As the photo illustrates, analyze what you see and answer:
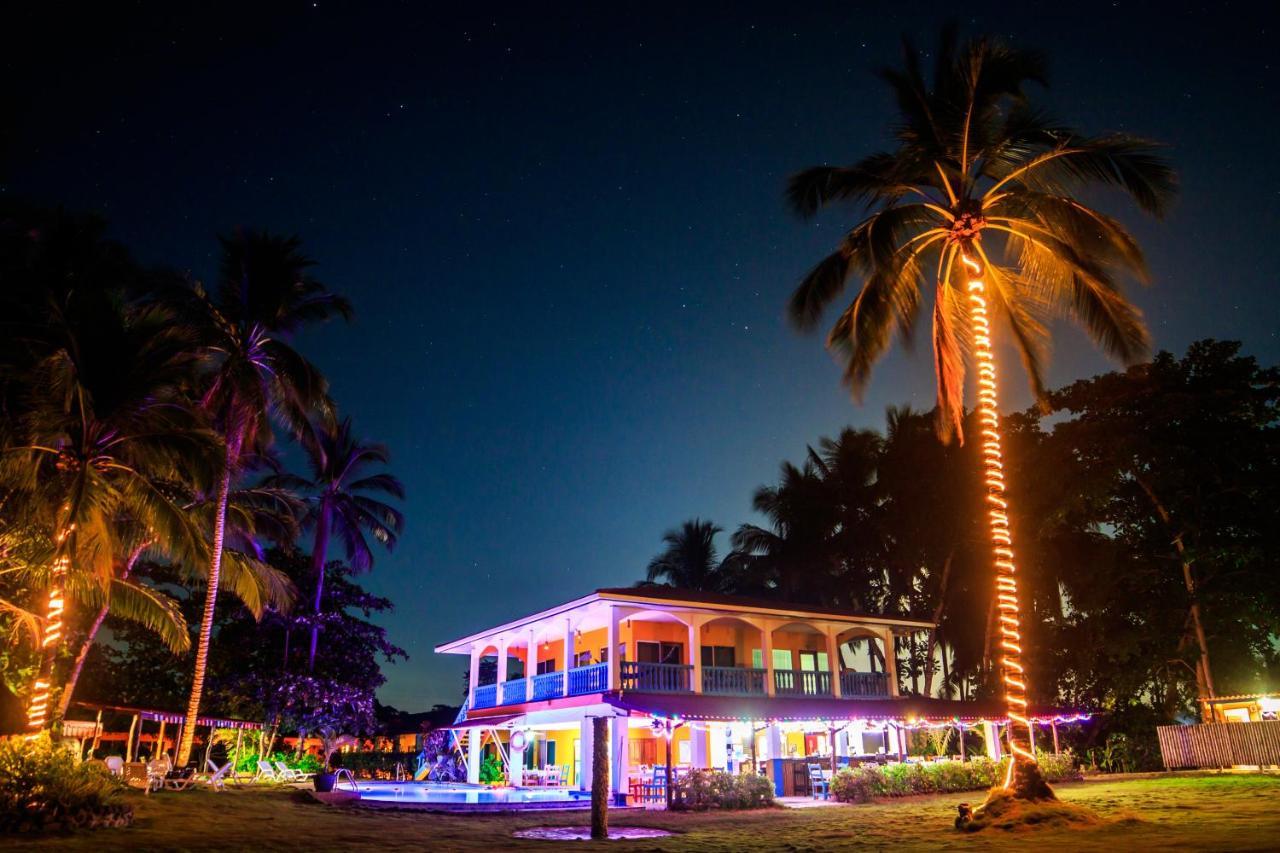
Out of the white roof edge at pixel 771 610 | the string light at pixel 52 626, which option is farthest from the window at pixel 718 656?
the string light at pixel 52 626

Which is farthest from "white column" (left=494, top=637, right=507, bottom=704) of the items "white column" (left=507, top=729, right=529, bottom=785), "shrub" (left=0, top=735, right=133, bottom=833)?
"shrub" (left=0, top=735, right=133, bottom=833)

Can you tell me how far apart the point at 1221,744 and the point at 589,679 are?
63.8 ft

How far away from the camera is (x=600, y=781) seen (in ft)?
43.6

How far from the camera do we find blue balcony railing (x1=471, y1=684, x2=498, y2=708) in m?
28.4

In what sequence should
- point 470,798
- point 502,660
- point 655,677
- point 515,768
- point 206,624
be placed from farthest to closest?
1. point 502,660
2. point 515,768
3. point 206,624
4. point 655,677
5. point 470,798

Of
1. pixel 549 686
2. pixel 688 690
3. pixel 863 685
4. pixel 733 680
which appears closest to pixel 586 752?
pixel 549 686

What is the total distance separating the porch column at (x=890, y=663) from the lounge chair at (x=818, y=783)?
6071 millimetres

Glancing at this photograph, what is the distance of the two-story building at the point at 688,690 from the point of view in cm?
2209

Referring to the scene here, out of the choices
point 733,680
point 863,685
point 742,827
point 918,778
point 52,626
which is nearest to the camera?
point 742,827

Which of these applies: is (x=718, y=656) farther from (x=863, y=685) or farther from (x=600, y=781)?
(x=600, y=781)

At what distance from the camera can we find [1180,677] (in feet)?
96.1

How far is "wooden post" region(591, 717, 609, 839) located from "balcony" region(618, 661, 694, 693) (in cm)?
836

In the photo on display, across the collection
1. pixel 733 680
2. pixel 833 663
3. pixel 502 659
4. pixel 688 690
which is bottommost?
pixel 688 690

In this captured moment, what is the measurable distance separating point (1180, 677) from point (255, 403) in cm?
3221
